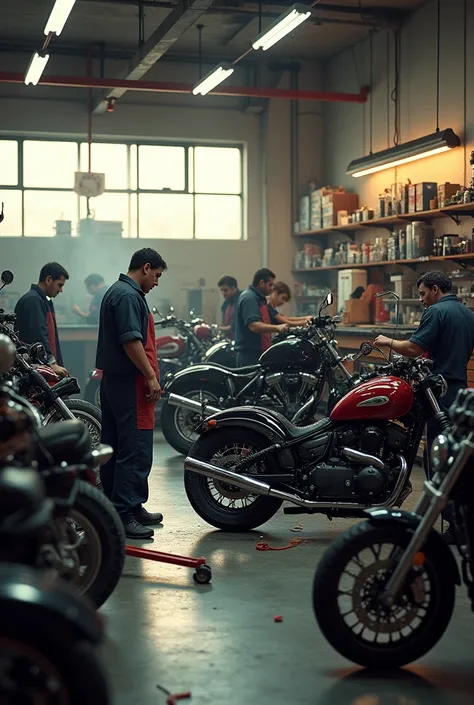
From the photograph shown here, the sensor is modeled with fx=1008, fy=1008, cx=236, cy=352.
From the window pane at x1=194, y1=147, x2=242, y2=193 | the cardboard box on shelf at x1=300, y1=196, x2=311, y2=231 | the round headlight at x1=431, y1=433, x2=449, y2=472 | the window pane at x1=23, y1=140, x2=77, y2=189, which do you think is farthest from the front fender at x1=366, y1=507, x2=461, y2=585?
the window pane at x1=194, y1=147, x2=242, y2=193

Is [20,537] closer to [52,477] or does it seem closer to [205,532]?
[52,477]

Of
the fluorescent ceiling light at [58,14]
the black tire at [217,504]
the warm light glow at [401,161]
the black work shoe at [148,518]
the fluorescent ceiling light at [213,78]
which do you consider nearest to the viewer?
the black tire at [217,504]

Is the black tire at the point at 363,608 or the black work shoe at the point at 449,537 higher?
the black tire at the point at 363,608

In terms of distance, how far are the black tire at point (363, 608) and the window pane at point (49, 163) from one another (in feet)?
35.8

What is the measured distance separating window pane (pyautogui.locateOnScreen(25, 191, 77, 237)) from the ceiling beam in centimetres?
156

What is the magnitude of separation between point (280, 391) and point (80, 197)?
22.1 feet

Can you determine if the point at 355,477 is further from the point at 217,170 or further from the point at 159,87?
the point at 217,170

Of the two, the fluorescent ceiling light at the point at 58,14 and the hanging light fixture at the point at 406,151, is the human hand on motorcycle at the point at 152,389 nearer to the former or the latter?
the fluorescent ceiling light at the point at 58,14

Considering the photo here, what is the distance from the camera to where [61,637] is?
2.21 meters

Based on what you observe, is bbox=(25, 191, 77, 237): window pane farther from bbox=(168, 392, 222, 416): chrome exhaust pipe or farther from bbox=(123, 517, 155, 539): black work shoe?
bbox=(123, 517, 155, 539): black work shoe

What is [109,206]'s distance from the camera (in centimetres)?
1367

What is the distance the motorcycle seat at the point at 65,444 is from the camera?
3428 mm

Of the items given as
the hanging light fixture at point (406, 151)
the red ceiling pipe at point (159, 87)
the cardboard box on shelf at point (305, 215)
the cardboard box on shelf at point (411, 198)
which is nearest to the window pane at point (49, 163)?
the red ceiling pipe at point (159, 87)

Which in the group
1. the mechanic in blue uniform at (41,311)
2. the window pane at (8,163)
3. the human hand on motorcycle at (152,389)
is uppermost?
the window pane at (8,163)
